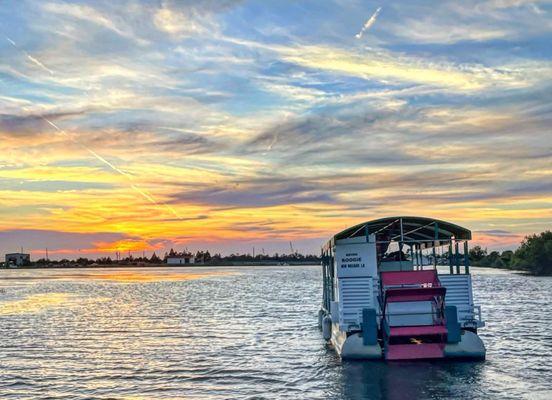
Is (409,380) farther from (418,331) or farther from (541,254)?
(541,254)

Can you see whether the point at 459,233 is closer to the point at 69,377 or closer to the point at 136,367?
the point at 136,367

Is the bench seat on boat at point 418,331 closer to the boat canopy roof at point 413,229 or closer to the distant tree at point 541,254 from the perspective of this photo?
the boat canopy roof at point 413,229

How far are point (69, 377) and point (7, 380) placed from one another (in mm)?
2360

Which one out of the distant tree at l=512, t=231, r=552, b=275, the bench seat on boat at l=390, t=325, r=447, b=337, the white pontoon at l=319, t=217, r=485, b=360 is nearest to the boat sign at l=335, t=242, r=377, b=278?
the white pontoon at l=319, t=217, r=485, b=360

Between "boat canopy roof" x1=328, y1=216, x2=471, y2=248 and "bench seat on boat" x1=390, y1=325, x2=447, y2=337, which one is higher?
"boat canopy roof" x1=328, y1=216, x2=471, y2=248

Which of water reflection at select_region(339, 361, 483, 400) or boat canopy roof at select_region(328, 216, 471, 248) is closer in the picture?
A: water reflection at select_region(339, 361, 483, 400)

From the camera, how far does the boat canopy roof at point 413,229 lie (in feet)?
99.1

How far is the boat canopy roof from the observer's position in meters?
30.2

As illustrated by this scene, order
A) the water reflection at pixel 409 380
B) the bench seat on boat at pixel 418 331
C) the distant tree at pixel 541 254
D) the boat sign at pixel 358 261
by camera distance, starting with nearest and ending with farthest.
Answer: the water reflection at pixel 409 380, the bench seat on boat at pixel 418 331, the boat sign at pixel 358 261, the distant tree at pixel 541 254

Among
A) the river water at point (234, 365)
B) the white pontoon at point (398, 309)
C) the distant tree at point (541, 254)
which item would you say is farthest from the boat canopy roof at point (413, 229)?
the distant tree at point (541, 254)

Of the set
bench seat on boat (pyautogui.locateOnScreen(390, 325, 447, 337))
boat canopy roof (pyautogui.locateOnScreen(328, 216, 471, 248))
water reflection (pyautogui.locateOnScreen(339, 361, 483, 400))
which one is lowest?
water reflection (pyautogui.locateOnScreen(339, 361, 483, 400))

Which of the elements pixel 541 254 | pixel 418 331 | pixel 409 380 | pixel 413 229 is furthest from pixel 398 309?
pixel 541 254

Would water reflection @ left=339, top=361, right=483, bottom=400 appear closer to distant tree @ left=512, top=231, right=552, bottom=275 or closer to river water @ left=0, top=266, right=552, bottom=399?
river water @ left=0, top=266, right=552, bottom=399

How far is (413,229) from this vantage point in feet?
108
